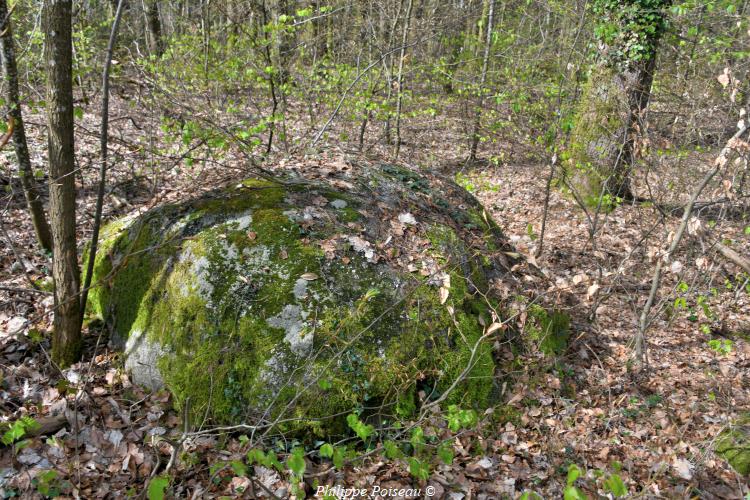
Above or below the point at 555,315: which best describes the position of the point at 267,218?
above

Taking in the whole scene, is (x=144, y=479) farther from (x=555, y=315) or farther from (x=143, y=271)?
(x=555, y=315)

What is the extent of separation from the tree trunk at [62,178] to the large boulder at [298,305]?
0.39 m

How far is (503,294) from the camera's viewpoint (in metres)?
4.46

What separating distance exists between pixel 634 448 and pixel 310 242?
3030 mm

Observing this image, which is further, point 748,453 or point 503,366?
point 503,366

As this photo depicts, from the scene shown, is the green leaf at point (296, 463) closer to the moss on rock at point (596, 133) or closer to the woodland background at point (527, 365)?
the woodland background at point (527, 365)

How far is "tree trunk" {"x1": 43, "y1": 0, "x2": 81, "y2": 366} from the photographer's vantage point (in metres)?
3.12

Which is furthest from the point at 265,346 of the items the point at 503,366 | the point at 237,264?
the point at 503,366

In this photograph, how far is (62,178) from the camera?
3371 millimetres

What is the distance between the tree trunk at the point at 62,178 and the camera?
3.12m

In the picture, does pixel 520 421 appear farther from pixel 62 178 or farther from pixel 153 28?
pixel 153 28

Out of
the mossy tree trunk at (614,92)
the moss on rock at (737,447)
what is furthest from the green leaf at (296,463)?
the mossy tree trunk at (614,92)

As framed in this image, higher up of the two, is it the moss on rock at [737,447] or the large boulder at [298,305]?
the large boulder at [298,305]

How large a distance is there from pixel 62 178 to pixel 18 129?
1619mm
